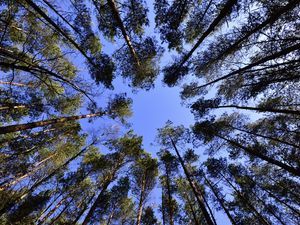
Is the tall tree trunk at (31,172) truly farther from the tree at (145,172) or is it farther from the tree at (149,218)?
the tree at (149,218)

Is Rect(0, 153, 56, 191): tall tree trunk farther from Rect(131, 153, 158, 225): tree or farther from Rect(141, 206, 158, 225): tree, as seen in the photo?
Rect(141, 206, 158, 225): tree

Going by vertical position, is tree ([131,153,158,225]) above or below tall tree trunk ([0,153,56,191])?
above

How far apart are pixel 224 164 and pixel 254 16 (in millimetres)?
9300

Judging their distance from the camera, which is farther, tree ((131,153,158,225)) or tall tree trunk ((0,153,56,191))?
tree ((131,153,158,225))

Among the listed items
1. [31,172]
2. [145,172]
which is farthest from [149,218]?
A: [31,172]

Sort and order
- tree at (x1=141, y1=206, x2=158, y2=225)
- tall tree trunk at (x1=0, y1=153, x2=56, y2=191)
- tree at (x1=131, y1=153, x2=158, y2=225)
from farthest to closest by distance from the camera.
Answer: tree at (x1=131, y1=153, x2=158, y2=225) → tree at (x1=141, y1=206, x2=158, y2=225) → tall tree trunk at (x1=0, y1=153, x2=56, y2=191)

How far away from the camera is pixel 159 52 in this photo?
37.7 feet

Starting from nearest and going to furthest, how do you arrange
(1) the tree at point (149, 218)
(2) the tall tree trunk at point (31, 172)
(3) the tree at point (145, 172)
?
(2) the tall tree trunk at point (31, 172) < (1) the tree at point (149, 218) < (3) the tree at point (145, 172)

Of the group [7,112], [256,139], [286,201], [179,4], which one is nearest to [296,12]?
[179,4]

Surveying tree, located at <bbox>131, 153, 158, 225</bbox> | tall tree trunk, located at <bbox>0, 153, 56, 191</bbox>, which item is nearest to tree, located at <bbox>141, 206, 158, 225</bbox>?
tree, located at <bbox>131, 153, 158, 225</bbox>

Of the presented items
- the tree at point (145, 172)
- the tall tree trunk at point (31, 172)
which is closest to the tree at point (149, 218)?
the tree at point (145, 172)

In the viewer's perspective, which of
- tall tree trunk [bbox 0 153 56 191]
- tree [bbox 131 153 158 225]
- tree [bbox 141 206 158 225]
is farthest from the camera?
tree [bbox 131 153 158 225]

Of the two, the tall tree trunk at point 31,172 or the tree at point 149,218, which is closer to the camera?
the tall tree trunk at point 31,172

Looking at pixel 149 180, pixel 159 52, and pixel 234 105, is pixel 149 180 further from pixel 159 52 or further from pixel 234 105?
pixel 159 52
